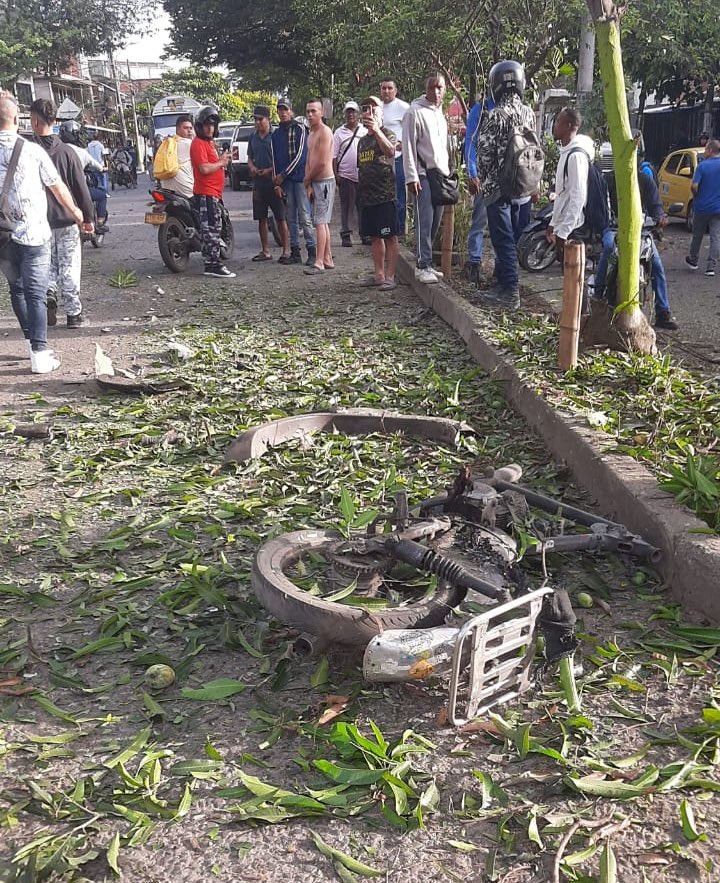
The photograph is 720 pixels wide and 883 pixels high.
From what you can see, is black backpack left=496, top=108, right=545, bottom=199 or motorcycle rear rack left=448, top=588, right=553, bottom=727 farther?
black backpack left=496, top=108, right=545, bottom=199

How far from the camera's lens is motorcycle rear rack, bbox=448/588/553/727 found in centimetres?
252

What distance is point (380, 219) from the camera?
9.85m

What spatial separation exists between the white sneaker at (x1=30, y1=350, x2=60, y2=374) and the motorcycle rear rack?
18.3 feet

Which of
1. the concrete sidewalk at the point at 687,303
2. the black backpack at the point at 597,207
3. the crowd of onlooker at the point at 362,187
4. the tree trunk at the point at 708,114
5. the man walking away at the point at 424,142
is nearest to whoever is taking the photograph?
the crowd of onlooker at the point at 362,187

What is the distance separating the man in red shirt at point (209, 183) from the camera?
1121 centimetres

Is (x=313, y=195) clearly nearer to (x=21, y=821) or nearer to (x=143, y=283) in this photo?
(x=143, y=283)

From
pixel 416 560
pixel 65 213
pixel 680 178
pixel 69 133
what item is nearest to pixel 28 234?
pixel 65 213

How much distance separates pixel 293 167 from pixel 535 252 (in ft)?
11.2

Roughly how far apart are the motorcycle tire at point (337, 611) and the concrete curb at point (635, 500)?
0.93m

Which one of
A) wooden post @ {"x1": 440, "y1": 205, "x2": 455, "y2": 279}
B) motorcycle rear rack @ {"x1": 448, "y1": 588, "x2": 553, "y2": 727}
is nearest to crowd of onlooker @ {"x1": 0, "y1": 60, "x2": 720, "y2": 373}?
wooden post @ {"x1": 440, "y1": 205, "x2": 455, "y2": 279}

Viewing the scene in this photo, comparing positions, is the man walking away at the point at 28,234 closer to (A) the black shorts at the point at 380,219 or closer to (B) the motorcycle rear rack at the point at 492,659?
(A) the black shorts at the point at 380,219

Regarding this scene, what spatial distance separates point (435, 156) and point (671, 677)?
286 inches

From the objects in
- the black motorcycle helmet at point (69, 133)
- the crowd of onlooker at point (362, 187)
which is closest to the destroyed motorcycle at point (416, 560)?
→ the crowd of onlooker at point (362, 187)

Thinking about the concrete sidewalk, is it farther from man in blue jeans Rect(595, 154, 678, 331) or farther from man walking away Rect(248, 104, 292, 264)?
man walking away Rect(248, 104, 292, 264)
